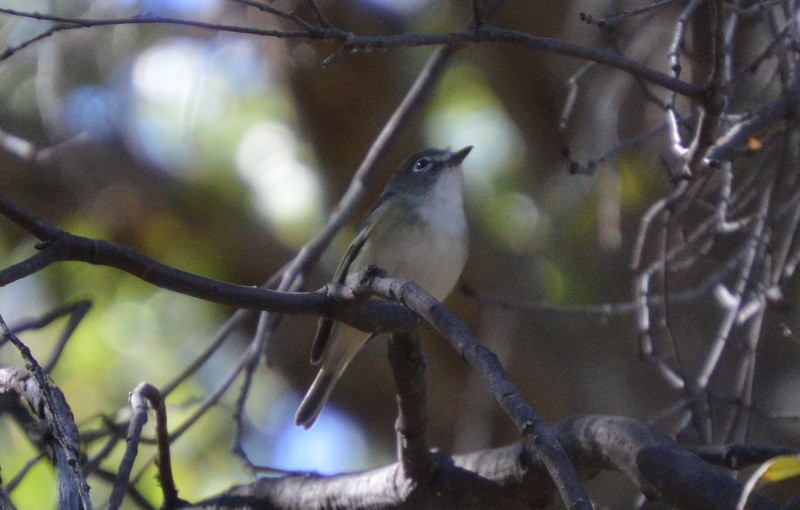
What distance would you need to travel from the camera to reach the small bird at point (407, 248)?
478cm

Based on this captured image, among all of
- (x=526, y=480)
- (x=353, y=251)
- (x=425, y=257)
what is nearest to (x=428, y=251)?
(x=425, y=257)

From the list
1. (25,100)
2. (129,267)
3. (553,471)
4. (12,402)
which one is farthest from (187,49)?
(553,471)

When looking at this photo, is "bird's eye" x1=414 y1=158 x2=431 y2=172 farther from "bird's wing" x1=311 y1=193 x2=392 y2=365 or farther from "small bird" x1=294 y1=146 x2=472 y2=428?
"bird's wing" x1=311 y1=193 x2=392 y2=365

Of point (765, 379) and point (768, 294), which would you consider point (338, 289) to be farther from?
point (765, 379)

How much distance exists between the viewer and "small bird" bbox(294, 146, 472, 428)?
15.7ft

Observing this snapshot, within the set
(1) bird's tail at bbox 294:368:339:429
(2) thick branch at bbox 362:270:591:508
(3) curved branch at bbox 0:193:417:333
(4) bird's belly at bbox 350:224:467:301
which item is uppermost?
(4) bird's belly at bbox 350:224:467:301

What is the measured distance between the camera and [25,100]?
6258mm

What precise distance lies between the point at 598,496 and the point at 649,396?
67cm

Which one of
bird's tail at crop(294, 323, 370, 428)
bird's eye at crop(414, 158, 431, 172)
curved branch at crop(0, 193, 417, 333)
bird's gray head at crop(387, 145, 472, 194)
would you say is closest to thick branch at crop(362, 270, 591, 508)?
curved branch at crop(0, 193, 417, 333)

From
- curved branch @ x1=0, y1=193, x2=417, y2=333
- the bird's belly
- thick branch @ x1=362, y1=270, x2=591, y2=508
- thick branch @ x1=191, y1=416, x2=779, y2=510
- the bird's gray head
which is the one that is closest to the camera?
thick branch @ x1=362, y1=270, x2=591, y2=508

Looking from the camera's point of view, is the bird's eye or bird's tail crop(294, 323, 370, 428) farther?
the bird's eye

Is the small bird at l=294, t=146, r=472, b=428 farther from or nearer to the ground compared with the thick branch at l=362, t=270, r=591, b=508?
farther from the ground

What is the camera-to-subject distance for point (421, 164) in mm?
5527

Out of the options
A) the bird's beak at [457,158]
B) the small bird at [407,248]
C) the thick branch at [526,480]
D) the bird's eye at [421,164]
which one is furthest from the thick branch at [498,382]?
the bird's eye at [421,164]
